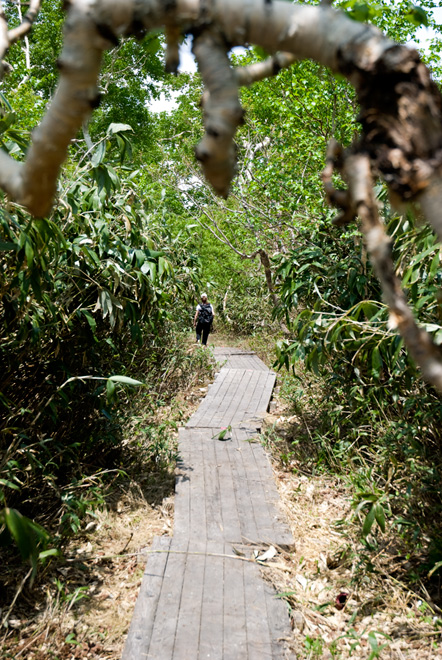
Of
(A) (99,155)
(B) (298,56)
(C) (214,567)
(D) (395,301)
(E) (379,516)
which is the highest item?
(B) (298,56)

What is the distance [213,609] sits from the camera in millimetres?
3002

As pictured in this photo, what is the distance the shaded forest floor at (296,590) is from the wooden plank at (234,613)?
0.24 m

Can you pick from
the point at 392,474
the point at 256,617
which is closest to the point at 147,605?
the point at 256,617

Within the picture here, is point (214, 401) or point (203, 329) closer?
point (214, 401)

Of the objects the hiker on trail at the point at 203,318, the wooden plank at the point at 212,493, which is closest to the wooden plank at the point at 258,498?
the wooden plank at the point at 212,493

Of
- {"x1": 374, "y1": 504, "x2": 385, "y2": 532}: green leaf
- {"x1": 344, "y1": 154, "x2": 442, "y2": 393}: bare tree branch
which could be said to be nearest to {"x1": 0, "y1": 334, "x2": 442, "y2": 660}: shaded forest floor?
{"x1": 374, "y1": 504, "x2": 385, "y2": 532}: green leaf

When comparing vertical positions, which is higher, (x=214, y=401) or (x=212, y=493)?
(x=212, y=493)

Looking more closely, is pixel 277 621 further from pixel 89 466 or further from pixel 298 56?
pixel 298 56

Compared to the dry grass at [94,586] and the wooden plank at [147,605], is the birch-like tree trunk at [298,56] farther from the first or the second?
the dry grass at [94,586]

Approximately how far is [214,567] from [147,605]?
549 millimetres

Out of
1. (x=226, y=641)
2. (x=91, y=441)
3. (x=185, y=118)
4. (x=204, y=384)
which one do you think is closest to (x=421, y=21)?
(x=226, y=641)

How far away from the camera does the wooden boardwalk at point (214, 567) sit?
2750 mm

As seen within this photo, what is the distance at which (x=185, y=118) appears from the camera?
56.5ft

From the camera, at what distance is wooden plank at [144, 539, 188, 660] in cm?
270
